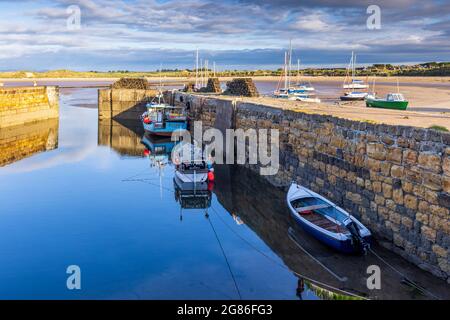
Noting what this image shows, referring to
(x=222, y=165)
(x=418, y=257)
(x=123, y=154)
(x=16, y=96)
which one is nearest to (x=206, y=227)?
(x=418, y=257)

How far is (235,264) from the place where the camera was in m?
12.3

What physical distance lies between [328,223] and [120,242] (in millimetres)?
5981

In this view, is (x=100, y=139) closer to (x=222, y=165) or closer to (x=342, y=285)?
(x=222, y=165)

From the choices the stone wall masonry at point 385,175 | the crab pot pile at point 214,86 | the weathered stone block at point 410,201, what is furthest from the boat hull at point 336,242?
the crab pot pile at point 214,86

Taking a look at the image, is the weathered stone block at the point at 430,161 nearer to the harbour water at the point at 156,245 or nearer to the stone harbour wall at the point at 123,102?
the harbour water at the point at 156,245

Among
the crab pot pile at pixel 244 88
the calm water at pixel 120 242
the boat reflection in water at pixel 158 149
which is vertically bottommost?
the calm water at pixel 120 242

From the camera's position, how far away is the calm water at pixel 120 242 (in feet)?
36.0

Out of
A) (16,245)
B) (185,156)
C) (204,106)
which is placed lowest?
(16,245)

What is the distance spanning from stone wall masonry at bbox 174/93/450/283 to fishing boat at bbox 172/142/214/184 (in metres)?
3.26

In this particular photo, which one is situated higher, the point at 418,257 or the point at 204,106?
the point at 204,106

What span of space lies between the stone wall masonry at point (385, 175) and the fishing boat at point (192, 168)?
3261 mm

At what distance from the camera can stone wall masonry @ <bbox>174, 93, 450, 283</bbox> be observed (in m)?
10.9

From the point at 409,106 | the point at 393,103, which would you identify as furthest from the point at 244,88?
the point at 393,103

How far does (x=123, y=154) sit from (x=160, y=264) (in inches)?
701
